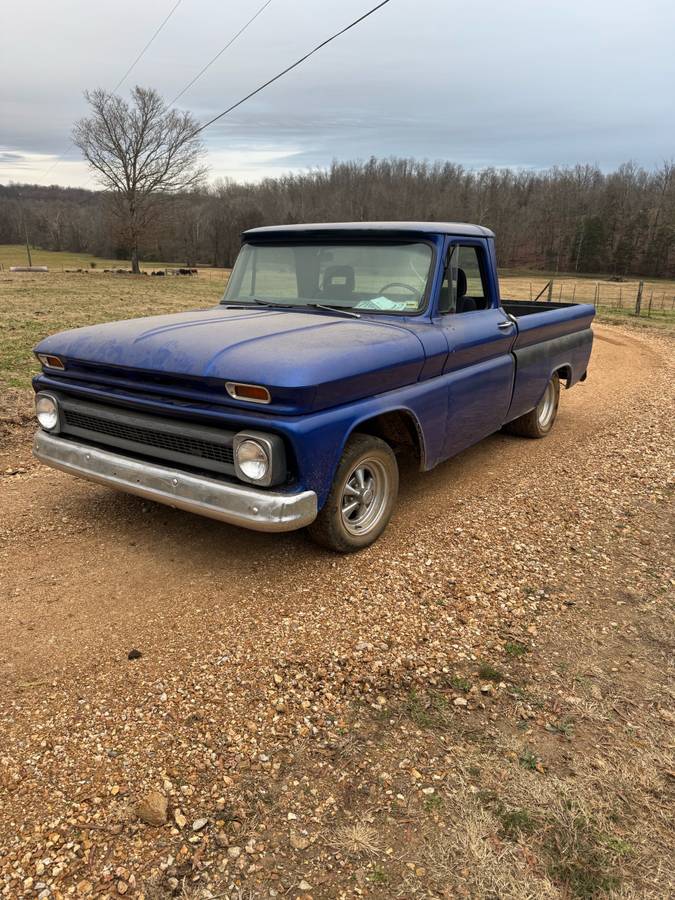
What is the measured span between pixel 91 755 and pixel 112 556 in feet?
5.11

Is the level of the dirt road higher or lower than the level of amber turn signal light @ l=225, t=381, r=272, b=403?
lower

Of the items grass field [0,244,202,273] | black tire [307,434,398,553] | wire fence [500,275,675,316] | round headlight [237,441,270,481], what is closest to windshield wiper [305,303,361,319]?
black tire [307,434,398,553]

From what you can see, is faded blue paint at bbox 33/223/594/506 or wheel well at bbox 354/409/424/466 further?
wheel well at bbox 354/409/424/466

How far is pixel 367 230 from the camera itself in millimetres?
4242

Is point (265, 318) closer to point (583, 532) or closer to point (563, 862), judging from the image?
point (583, 532)

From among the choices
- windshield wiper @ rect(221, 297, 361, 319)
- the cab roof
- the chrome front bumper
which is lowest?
the chrome front bumper

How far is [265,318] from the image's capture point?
3973mm

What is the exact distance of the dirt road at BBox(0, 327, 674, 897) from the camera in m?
1.93

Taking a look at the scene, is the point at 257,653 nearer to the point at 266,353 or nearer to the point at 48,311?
the point at 266,353

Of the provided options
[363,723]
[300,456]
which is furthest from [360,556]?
[363,723]

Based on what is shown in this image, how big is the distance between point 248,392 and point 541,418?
428 cm

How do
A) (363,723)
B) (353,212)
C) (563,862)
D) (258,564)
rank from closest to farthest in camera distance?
1. (563,862)
2. (363,723)
3. (258,564)
4. (353,212)

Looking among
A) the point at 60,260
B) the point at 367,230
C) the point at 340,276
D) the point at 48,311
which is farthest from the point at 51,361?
the point at 60,260

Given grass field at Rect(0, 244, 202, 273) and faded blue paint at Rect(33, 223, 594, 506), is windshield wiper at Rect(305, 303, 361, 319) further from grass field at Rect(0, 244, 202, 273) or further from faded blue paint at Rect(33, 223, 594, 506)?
grass field at Rect(0, 244, 202, 273)
